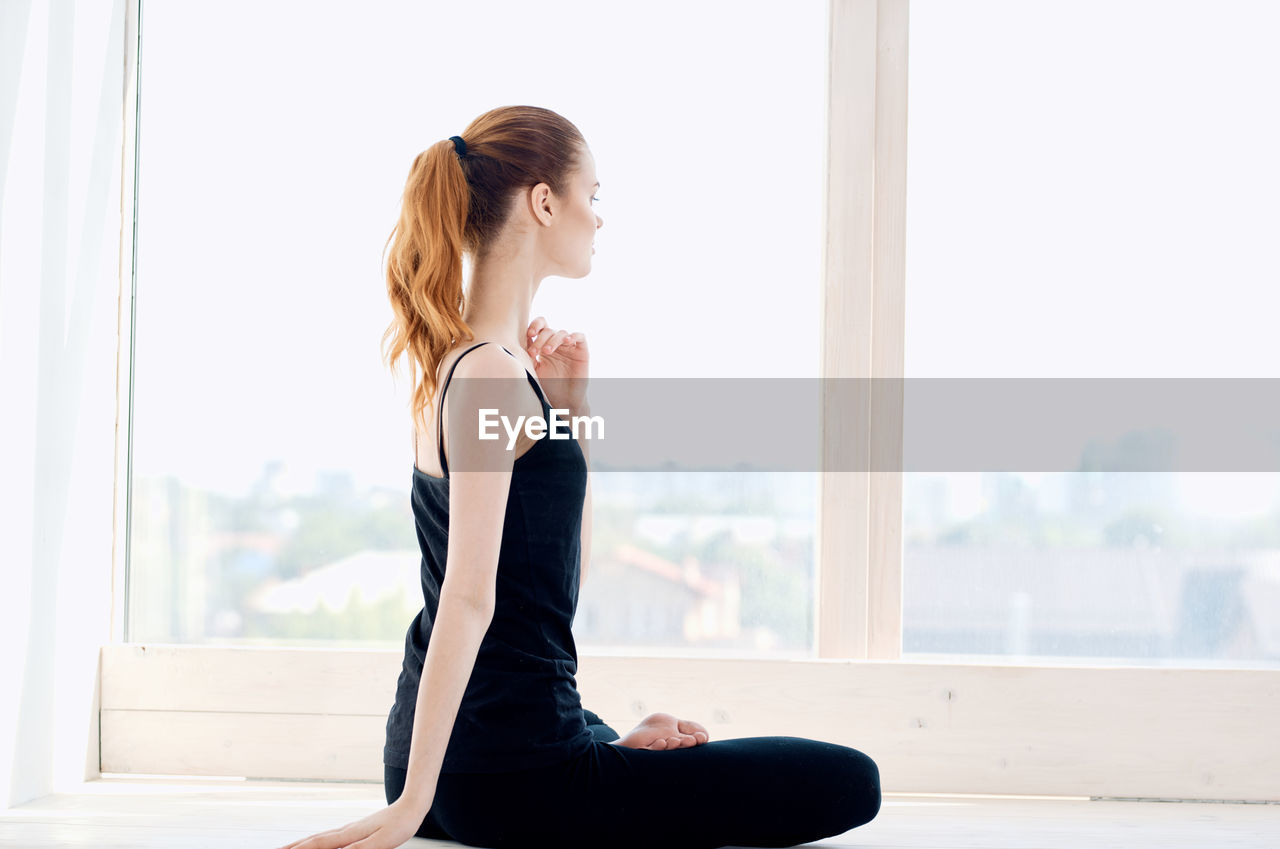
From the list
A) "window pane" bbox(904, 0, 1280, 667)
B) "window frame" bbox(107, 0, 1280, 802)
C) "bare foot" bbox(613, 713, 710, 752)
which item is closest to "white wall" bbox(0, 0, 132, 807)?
"window frame" bbox(107, 0, 1280, 802)

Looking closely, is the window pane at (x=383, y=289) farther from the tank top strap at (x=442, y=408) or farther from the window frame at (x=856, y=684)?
the tank top strap at (x=442, y=408)

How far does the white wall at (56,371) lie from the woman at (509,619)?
70 cm

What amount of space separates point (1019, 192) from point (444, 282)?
3.63 ft

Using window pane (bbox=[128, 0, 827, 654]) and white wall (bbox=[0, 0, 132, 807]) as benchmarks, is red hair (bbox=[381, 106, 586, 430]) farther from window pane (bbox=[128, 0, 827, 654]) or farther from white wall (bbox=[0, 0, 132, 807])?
white wall (bbox=[0, 0, 132, 807])

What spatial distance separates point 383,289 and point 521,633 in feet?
2.88

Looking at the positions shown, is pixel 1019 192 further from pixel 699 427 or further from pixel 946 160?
pixel 699 427

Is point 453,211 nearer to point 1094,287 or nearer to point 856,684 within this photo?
point 856,684

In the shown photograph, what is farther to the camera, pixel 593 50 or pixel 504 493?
pixel 593 50

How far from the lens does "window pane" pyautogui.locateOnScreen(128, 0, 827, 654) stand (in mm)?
1917

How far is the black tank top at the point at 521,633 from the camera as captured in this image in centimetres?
125

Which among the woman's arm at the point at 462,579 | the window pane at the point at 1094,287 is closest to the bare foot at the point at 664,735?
the woman's arm at the point at 462,579

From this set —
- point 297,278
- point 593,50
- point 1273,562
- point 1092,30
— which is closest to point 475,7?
point 593,50

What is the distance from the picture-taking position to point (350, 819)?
5.21 feet

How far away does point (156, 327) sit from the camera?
6.43 ft
